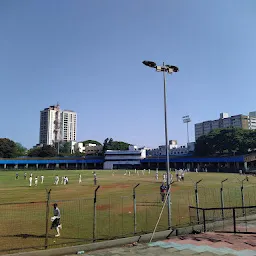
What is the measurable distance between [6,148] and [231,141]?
108m

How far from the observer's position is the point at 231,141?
110m

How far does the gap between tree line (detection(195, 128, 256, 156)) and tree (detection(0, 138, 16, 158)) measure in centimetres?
9701

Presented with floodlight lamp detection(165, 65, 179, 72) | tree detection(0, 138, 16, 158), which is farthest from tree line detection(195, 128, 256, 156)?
floodlight lamp detection(165, 65, 179, 72)

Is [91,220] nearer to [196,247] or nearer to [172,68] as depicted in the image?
[196,247]

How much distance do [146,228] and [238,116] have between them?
617ft

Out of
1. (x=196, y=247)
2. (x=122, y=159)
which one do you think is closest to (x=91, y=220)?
(x=196, y=247)

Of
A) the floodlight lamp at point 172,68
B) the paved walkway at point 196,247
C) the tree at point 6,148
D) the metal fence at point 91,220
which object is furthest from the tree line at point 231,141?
the paved walkway at point 196,247

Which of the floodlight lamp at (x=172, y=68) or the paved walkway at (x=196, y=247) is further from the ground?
the floodlight lamp at (x=172, y=68)

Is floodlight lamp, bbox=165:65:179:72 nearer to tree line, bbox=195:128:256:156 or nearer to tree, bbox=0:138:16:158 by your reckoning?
tree line, bbox=195:128:256:156

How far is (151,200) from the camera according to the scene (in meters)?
23.6

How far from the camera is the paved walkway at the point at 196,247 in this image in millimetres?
10930

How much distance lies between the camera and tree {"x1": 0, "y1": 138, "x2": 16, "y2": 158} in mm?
131125

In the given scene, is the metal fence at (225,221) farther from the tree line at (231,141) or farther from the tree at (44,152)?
the tree at (44,152)

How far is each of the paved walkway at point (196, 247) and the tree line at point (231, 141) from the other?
338ft
